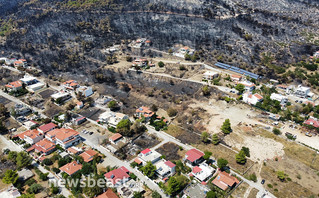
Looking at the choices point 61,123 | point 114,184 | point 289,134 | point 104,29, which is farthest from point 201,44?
point 114,184

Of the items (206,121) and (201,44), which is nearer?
(206,121)

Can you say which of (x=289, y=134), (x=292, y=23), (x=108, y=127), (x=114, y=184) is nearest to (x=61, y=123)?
(x=108, y=127)

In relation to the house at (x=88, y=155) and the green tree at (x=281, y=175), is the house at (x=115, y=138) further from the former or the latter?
the green tree at (x=281, y=175)

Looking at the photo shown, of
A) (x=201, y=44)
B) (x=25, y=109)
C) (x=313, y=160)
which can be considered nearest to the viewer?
(x=313, y=160)

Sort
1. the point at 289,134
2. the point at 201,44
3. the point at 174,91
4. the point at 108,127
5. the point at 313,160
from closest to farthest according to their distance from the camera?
1. the point at 313,160
2. the point at 289,134
3. the point at 108,127
4. the point at 174,91
5. the point at 201,44

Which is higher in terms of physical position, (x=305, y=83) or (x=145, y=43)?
(x=145, y=43)

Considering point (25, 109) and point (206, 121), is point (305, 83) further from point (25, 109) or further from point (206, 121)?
point (25, 109)
